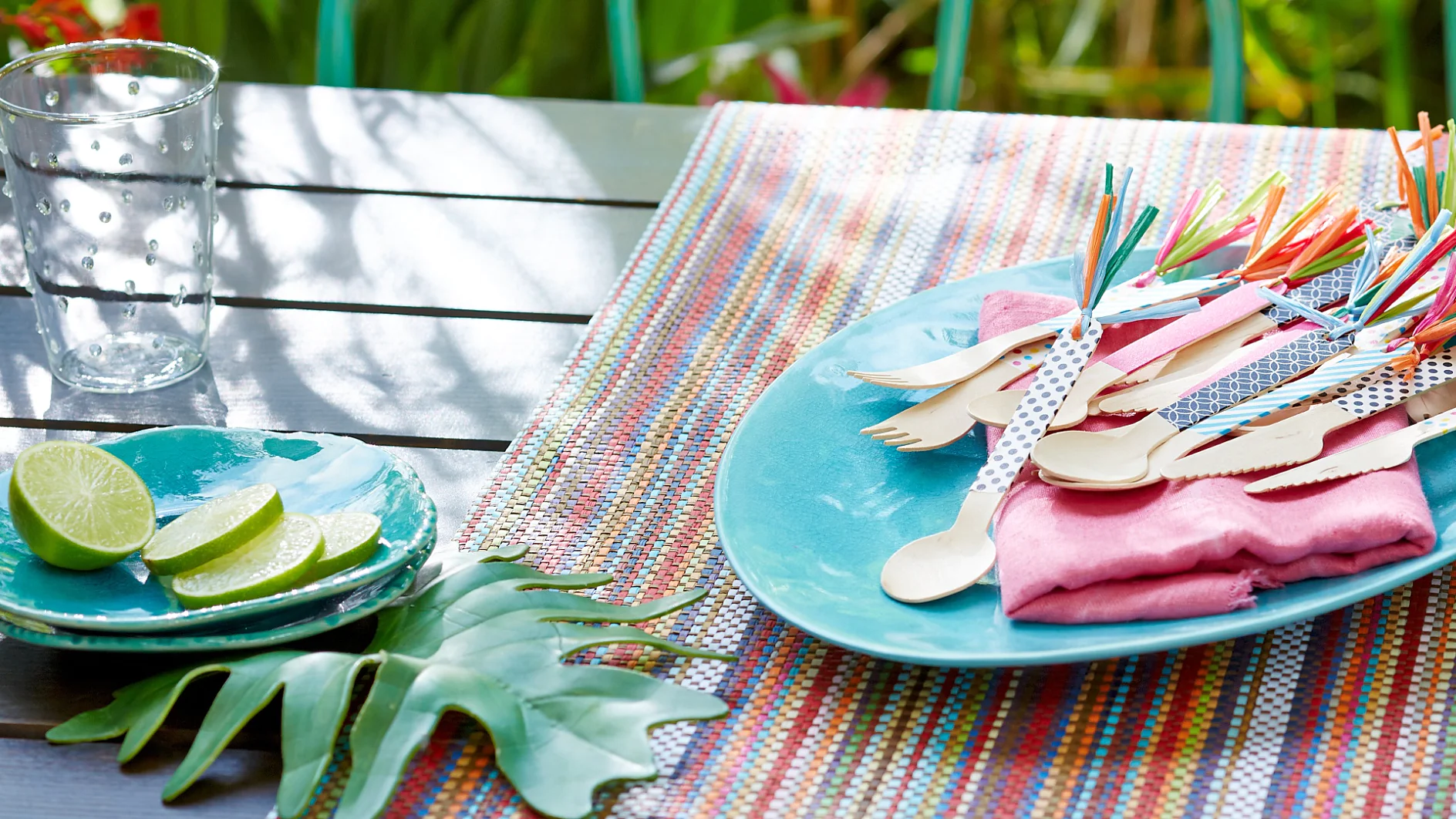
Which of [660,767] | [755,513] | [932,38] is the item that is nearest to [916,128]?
[755,513]

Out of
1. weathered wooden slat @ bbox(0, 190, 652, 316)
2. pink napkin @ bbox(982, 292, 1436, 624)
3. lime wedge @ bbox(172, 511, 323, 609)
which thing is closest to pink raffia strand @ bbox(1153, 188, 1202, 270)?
pink napkin @ bbox(982, 292, 1436, 624)

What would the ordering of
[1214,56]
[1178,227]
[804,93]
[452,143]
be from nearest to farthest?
[1178,227] < [452,143] < [1214,56] < [804,93]

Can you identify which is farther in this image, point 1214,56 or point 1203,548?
point 1214,56

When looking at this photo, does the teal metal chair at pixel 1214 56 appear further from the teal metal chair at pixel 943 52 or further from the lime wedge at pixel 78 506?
the lime wedge at pixel 78 506

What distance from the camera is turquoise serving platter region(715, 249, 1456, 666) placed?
48 centimetres

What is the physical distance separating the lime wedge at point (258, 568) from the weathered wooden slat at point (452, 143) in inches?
17.7

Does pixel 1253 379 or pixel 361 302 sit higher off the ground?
pixel 1253 379

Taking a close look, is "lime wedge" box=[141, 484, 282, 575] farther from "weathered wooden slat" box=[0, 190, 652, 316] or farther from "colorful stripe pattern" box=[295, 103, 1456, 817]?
"weathered wooden slat" box=[0, 190, 652, 316]

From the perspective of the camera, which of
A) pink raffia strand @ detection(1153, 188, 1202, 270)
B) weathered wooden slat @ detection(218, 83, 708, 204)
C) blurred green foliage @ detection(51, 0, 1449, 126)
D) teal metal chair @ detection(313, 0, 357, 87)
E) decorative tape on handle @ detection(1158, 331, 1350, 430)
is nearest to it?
decorative tape on handle @ detection(1158, 331, 1350, 430)

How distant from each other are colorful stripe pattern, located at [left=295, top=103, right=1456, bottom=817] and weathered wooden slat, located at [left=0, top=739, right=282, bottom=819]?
0.10 feet

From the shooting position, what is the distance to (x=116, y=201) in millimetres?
670

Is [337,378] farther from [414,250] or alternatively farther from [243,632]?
[243,632]

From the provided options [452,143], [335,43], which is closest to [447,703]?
[452,143]

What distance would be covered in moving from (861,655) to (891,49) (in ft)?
6.30
